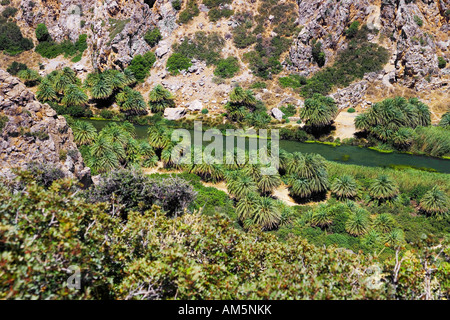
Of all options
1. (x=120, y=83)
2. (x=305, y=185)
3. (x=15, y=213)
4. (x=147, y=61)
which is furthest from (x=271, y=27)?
(x=15, y=213)

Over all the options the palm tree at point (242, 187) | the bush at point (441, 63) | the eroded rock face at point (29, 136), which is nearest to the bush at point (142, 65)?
the eroded rock face at point (29, 136)

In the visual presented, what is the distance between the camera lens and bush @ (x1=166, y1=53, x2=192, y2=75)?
7620 centimetres

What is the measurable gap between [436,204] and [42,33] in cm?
9721

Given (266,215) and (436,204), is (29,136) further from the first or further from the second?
(436,204)

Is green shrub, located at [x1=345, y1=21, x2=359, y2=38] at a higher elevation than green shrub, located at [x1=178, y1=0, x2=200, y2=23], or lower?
lower

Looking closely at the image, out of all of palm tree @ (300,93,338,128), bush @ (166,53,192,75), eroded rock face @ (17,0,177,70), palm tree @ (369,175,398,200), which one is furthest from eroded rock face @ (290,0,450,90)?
palm tree @ (369,175,398,200)

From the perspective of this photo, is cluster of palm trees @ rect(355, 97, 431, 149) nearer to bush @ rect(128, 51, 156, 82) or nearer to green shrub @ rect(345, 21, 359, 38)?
green shrub @ rect(345, 21, 359, 38)

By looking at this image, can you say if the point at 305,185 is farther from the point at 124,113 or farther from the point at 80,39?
the point at 80,39

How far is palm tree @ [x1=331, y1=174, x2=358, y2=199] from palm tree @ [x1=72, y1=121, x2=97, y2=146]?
33.7m

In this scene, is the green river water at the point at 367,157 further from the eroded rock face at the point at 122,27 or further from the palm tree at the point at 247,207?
the eroded rock face at the point at 122,27

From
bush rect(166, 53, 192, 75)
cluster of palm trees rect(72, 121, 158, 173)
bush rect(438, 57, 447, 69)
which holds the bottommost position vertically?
cluster of palm trees rect(72, 121, 158, 173)

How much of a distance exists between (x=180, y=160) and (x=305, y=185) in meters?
16.9

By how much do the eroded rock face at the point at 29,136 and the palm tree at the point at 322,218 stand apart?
2250cm
